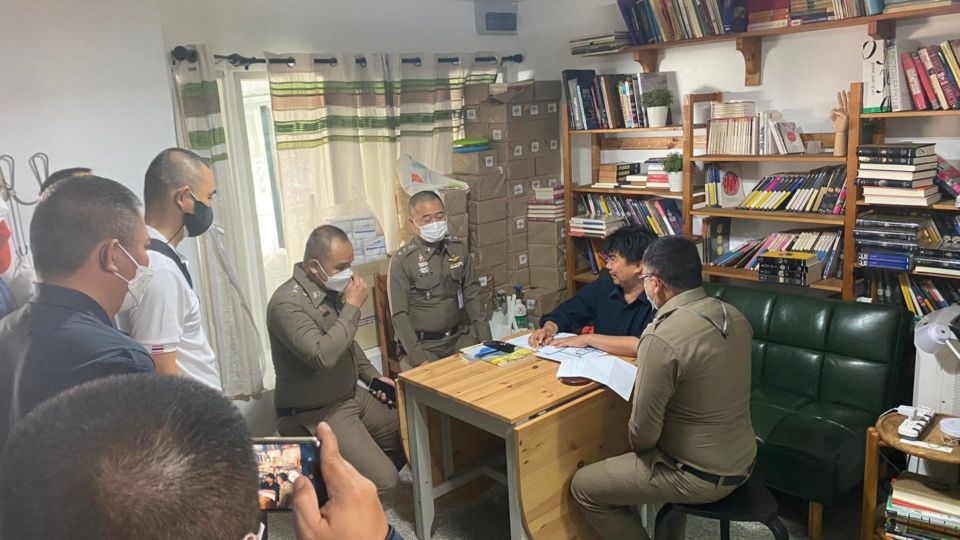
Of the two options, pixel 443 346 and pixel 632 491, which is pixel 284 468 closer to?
pixel 632 491

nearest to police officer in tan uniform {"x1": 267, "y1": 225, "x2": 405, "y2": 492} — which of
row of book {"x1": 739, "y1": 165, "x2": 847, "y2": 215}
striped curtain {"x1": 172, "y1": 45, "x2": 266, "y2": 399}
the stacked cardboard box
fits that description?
striped curtain {"x1": 172, "y1": 45, "x2": 266, "y2": 399}

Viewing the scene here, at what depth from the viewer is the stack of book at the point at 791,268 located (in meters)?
3.50

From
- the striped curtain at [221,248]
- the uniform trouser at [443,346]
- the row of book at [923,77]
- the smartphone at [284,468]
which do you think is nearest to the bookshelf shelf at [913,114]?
the row of book at [923,77]

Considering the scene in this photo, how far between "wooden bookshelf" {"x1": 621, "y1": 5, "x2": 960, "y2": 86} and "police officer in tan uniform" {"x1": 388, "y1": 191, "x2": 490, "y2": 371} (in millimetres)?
1583

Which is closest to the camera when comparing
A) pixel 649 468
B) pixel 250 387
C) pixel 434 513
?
pixel 649 468

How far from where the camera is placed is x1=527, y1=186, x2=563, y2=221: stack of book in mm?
4688

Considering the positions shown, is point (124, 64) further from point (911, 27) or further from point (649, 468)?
point (911, 27)

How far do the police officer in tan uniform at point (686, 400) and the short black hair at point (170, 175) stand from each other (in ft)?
5.08

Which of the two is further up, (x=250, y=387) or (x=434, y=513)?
(x=250, y=387)

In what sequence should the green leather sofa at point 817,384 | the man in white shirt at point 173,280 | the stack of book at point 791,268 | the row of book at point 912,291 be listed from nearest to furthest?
the man in white shirt at point 173,280, the green leather sofa at point 817,384, the row of book at point 912,291, the stack of book at point 791,268

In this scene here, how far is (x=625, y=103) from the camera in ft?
14.2

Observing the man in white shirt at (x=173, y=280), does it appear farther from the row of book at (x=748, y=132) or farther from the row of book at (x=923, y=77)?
the row of book at (x=923, y=77)

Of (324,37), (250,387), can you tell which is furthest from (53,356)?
(324,37)

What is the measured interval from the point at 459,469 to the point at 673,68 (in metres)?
2.69
